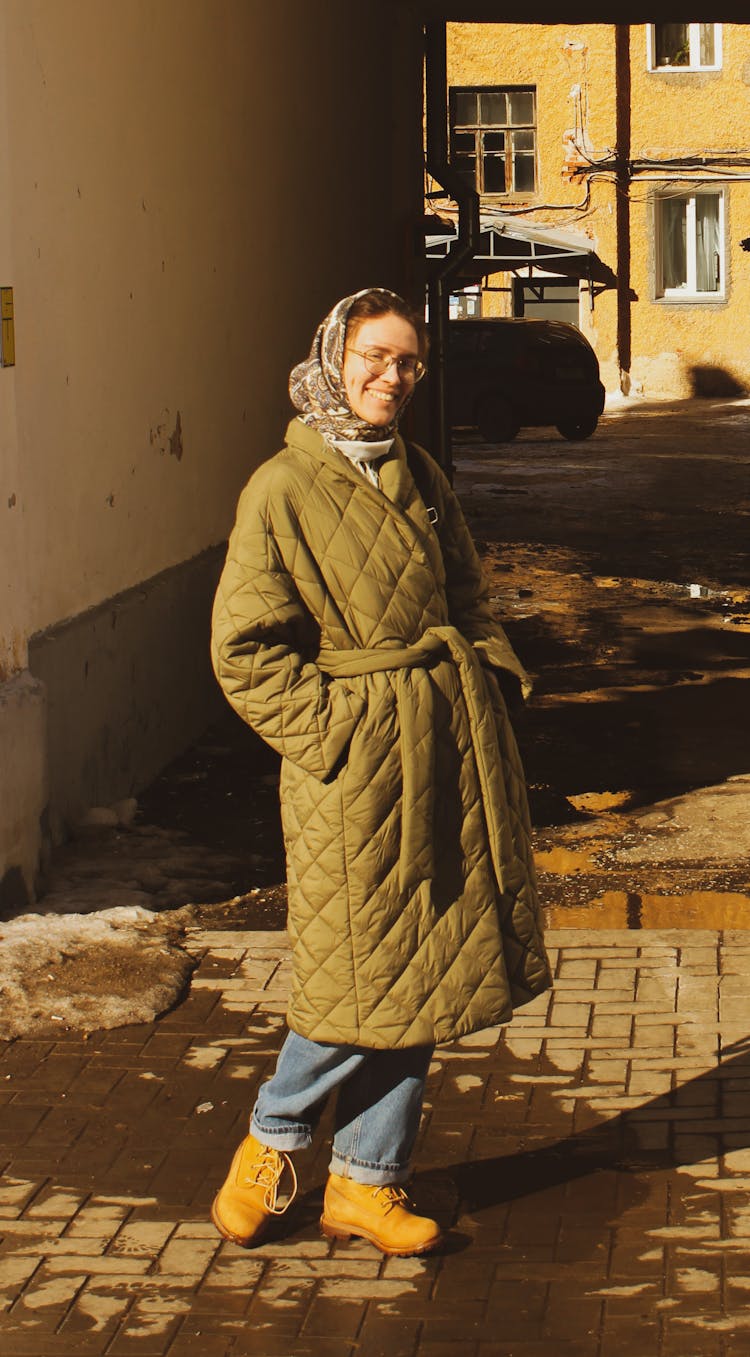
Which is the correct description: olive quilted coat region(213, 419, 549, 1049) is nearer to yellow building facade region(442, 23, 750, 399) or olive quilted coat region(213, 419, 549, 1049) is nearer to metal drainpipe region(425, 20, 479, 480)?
metal drainpipe region(425, 20, 479, 480)

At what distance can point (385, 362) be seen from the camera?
3658 millimetres

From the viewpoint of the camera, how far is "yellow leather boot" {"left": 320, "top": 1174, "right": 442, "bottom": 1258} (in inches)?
154

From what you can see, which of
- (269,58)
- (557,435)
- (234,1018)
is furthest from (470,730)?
(557,435)

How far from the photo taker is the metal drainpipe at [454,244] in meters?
18.6

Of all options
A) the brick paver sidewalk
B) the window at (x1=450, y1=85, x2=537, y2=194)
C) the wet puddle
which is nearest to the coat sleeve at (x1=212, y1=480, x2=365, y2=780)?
the brick paver sidewalk

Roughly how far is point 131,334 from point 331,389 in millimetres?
4526

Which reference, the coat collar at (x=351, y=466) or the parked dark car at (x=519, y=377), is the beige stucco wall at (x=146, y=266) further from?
the parked dark car at (x=519, y=377)

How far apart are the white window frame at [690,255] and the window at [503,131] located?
2428 mm

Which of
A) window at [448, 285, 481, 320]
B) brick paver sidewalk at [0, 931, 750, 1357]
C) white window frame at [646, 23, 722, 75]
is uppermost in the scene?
white window frame at [646, 23, 722, 75]

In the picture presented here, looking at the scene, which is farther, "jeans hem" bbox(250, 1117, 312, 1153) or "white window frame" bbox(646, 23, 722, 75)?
"white window frame" bbox(646, 23, 722, 75)

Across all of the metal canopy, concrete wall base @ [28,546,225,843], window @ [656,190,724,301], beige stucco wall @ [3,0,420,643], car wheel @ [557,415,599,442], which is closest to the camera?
beige stucco wall @ [3,0,420,643]

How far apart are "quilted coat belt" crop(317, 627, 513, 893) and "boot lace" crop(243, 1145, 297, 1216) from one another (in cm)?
66

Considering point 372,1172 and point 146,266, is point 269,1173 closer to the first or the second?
point 372,1172

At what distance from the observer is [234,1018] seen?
17.2ft
